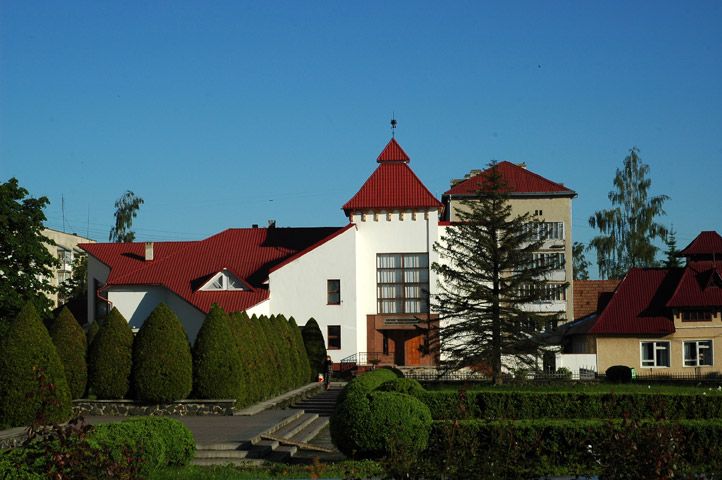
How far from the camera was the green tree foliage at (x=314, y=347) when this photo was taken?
4772cm

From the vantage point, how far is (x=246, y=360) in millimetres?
30281

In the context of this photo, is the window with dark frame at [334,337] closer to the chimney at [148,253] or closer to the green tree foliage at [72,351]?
the chimney at [148,253]

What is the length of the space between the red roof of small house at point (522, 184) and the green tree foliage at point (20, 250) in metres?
30.0

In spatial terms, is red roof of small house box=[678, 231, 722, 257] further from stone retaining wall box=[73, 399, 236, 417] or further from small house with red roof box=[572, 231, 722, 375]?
stone retaining wall box=[73, 399, 236, 417]

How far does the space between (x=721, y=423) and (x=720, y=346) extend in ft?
111

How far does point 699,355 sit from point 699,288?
11.3 ft

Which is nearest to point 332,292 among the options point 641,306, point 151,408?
point 641,306

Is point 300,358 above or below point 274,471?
above

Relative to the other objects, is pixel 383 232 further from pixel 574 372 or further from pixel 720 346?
pixel 720 346

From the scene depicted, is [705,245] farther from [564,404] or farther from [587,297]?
[564,404]

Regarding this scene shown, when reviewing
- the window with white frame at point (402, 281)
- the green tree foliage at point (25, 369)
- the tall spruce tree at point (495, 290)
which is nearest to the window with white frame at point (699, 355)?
the tall spruce tree at point (495, 290)

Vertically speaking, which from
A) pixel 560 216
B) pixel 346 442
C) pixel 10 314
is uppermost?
pixel 560 216

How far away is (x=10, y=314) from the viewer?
1688 inches

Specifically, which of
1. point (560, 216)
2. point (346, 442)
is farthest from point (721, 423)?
point (560, 216)
